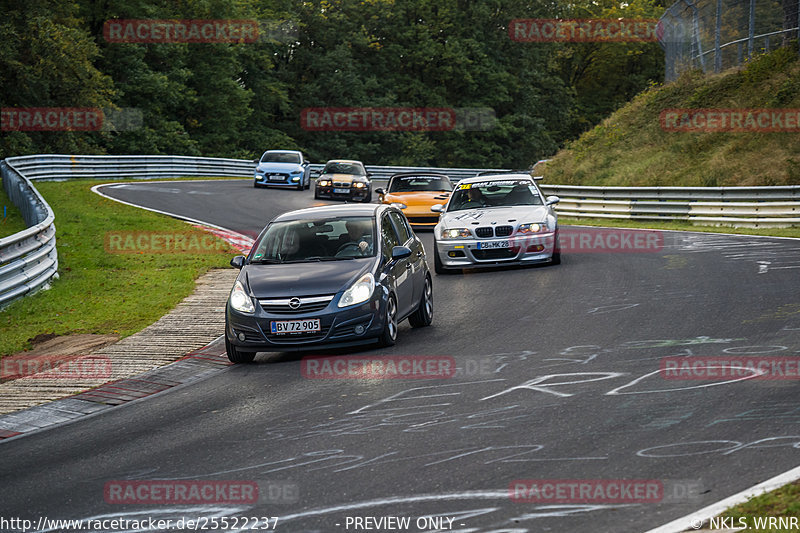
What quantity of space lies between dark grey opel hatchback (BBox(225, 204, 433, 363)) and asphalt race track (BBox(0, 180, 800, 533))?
30cm

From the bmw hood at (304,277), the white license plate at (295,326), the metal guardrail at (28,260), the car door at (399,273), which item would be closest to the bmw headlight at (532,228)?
the car door at (399,273)

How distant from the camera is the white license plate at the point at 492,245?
54.3 feet

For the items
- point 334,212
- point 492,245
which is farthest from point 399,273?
point 492,245

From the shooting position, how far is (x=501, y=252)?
16.6m

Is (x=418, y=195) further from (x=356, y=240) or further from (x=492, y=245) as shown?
(x=356, y=240)

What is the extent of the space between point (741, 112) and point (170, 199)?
1875 cm

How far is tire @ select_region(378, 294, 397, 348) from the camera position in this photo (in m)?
10.6

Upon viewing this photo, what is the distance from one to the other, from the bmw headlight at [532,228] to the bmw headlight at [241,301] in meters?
6.98

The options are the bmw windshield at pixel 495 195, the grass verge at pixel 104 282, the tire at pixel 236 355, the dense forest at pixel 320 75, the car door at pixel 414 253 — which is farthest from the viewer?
the dense forest at pixel 320 75

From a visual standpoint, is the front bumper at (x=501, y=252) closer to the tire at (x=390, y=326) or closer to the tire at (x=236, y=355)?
the tire at (x=390, y=326)

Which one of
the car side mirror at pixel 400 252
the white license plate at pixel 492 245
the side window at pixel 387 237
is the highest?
the side window at pixel 387 237

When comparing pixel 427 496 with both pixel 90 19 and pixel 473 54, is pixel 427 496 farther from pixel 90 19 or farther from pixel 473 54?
pixel 473 54

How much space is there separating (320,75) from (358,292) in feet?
203

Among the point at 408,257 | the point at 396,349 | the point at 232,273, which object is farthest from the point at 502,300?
the point at 232,273
